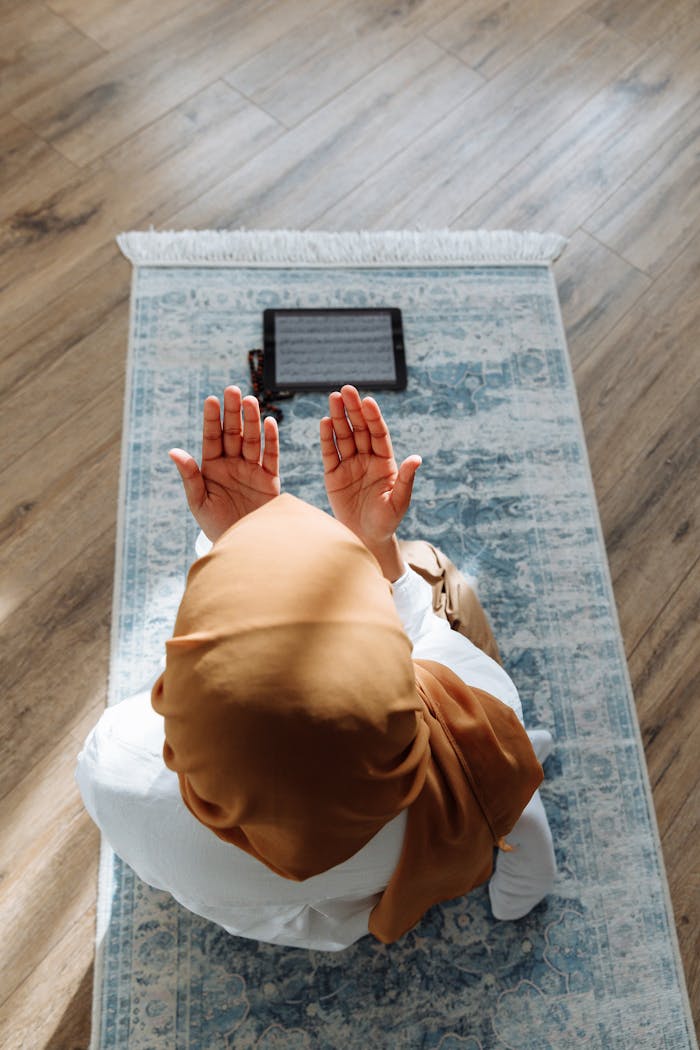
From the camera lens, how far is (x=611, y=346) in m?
1.87

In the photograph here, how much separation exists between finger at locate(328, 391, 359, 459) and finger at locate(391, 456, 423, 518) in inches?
3.4

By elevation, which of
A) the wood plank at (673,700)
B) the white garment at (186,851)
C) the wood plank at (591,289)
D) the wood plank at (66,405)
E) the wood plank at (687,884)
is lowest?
the wood plank at (66,405)

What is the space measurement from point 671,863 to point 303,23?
2000 mm

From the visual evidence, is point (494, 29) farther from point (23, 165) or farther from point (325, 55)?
point (23, 165)

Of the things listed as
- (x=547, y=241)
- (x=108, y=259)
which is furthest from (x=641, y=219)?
(x=108, y=259)

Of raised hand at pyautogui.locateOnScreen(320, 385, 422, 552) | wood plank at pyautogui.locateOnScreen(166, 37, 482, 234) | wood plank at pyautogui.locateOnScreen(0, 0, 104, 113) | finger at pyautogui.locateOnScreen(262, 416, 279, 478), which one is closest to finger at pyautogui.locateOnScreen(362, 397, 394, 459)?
raised hand at pyautogui.locateOnScreen(320, 385, 422, 552)

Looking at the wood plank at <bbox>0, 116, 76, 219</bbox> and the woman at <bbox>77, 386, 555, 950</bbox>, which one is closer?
the woman at <bbox>77, 386, 555, 950</bbox>

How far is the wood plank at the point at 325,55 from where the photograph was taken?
200cm

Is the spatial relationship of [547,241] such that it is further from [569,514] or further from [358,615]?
[358,615]

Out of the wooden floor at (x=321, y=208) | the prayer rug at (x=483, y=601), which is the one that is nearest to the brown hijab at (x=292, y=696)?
the prayer rug at (x=483, y=601)

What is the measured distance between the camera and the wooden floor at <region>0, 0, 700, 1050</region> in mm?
1502

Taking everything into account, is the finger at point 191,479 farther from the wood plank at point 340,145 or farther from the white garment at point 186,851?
the wood plank at point 340,145

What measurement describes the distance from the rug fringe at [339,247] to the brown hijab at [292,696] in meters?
1.09

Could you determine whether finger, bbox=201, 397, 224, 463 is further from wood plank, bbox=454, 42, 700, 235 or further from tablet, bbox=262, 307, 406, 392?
wood plank, bbox=454, 42, 700, 235
